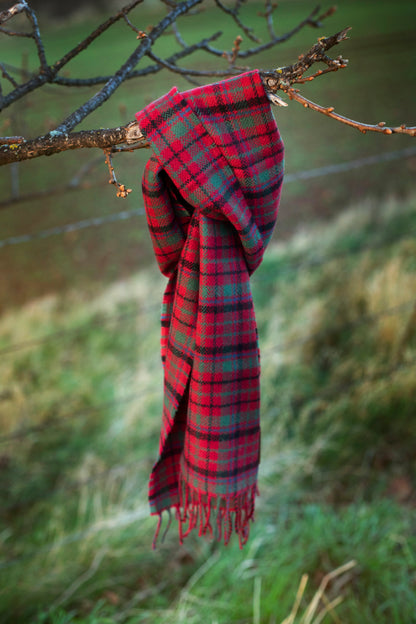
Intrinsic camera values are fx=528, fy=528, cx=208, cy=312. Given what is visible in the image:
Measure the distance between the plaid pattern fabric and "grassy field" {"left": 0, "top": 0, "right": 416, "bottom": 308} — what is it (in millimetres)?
924

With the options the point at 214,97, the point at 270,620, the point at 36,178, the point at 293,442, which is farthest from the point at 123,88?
the point at 270,620

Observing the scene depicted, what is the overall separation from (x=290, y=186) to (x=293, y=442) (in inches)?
38.8

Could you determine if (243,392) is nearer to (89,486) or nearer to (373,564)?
(373,564)

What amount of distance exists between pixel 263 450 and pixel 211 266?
4.43ft

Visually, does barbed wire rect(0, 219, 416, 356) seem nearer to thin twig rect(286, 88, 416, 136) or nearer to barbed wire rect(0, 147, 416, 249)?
barbed wire rect(0, 147, 416, 249)

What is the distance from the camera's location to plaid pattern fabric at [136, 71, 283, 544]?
631mm

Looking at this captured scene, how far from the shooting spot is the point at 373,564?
1.47m

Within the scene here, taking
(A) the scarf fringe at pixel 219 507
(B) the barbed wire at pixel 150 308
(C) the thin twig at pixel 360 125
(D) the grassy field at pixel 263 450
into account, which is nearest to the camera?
(C) the thin twig at pixel 360 125

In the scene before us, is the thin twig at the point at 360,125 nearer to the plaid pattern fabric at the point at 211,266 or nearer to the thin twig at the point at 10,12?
the plaid pattern fabric at the point at 211,266

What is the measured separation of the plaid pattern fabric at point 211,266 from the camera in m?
0.63

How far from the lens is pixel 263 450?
1.91m

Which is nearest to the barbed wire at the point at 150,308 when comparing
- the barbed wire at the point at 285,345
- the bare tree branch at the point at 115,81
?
the barbed wire at the point at 285,345

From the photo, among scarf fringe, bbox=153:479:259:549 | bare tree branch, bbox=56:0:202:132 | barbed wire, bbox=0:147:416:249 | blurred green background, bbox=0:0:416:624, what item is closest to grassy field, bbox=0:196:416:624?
blurred green background, bbox=0:0:416:624

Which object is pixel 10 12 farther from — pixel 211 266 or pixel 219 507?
pixel 219 507
